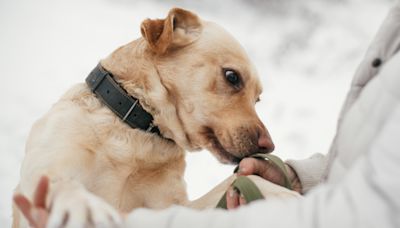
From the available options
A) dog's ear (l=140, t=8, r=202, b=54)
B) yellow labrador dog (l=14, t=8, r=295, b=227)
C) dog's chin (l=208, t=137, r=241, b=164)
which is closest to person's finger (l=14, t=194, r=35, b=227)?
yellow labrador dog (l=14, t=8, r=295, b=227)

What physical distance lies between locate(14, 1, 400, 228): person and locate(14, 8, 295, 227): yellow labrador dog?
1155 mm

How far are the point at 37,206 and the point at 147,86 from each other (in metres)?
1.54

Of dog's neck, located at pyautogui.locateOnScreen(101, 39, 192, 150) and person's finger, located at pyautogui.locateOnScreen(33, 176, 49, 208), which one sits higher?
person's finger, located at pyautogui.locateOnScreen(33, 176, 49, 208)

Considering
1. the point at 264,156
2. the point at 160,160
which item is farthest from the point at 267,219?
the point at 160,160

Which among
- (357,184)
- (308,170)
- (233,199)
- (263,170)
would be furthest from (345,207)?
(308,170)

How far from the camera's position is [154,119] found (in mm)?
2529

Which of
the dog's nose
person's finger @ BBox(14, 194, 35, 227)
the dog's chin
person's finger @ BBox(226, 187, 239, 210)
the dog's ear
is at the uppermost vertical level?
the dog's ear

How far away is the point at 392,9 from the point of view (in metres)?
1.24

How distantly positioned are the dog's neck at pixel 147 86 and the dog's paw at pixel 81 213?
1.18 metres

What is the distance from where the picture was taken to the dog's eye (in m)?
2.69

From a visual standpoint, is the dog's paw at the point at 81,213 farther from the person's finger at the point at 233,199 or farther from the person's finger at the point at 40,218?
the person's finger at the point at 233,199

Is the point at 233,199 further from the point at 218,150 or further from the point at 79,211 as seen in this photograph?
the point at 218,150

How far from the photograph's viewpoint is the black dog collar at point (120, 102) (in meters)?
Result: 2.46

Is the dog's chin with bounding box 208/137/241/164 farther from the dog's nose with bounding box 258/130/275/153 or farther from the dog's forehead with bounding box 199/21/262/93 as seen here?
the dog's forehead with bounding box 199/21/262/93
